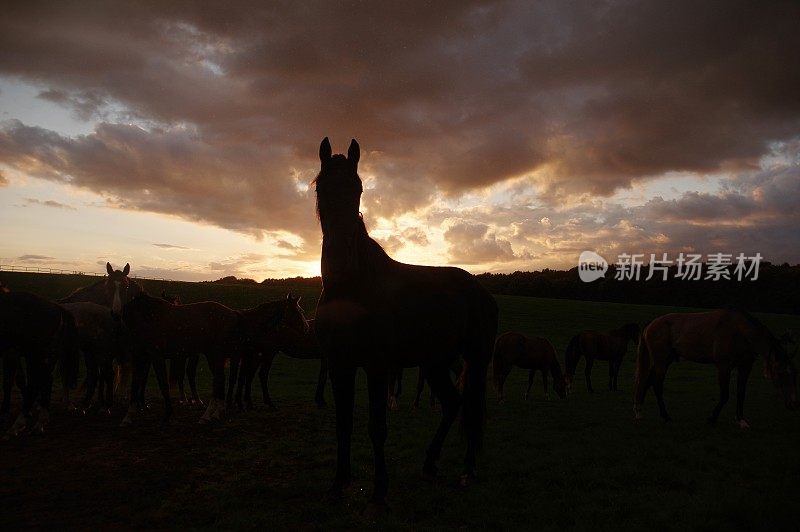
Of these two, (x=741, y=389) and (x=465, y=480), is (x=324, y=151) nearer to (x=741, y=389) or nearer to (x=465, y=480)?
(x=465, y=480)

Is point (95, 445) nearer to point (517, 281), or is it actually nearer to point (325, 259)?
point (325, 259)

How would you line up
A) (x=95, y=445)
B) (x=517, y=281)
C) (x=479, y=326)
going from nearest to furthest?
(x=479, y=326)
(x=95, y=445)
(x=517, y=281)

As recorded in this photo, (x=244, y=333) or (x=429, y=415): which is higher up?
(x=244, y=333)

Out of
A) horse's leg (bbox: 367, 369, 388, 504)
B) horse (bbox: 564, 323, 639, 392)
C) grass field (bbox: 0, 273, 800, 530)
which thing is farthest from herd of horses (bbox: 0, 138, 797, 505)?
horse (bbox: 564, 323, 639, 392)

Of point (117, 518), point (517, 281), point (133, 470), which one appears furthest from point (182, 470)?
point (517, 281)

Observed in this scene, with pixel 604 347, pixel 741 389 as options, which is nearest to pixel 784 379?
pixel 741 389

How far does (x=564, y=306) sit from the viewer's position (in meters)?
57.8

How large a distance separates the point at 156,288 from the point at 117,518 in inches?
2182

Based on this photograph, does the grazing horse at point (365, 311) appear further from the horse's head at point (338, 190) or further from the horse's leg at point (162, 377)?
the horse's leg at point (162, 377)

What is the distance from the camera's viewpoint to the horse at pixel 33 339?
8.57m

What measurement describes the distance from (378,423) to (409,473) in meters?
1.93

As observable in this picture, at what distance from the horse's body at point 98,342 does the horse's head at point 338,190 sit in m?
8.30

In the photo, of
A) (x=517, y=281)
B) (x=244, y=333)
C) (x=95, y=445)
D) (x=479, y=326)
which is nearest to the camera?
(x=479, y=326)

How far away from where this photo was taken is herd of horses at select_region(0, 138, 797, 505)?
17.3 feet
